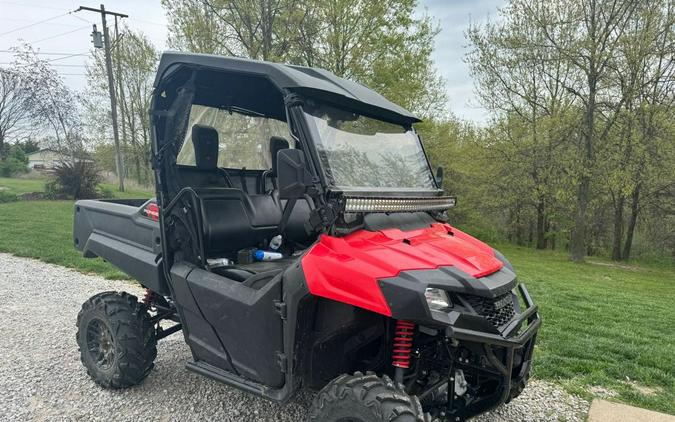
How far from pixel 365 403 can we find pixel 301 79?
71.8 inches

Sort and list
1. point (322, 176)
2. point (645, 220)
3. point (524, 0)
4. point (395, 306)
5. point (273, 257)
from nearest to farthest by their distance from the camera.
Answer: point (395, 306) → point (322, 176) → point (273, 257) → point (524, 0) → point (645, 220)

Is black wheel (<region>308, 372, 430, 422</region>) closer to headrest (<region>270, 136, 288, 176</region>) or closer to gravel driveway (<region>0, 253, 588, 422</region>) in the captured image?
gravel driveway (<region>0, 253, 588, 422</region>)

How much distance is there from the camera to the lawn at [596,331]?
4.32 meters

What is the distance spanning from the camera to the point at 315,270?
101 inches

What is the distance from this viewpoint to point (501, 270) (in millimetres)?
2967

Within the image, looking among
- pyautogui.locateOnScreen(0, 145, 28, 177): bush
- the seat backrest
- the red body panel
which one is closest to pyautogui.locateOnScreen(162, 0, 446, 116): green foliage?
the seat backrest

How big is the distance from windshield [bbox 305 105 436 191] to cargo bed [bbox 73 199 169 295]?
1.70 meters

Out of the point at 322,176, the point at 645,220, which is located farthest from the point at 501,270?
the point at 645,220

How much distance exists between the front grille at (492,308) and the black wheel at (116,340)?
2.70 metres

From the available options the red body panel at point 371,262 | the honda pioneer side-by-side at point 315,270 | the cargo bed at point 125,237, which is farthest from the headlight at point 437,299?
the cargo bed at point 125,237

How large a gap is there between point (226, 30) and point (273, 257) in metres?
12.7

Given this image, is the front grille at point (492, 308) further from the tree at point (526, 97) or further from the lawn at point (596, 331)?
the tree at point (526, 97)

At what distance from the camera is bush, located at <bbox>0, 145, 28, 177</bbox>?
103ft

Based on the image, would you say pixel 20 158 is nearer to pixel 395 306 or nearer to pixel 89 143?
pixel 89 143
